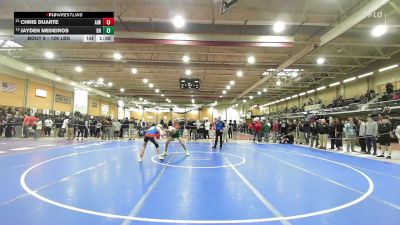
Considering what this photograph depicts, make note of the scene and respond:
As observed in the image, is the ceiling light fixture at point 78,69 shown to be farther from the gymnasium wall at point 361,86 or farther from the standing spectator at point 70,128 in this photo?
the gymnasium wall at point 361,86

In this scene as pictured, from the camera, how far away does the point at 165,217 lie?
13.9 feet

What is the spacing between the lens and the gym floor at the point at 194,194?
166 inches

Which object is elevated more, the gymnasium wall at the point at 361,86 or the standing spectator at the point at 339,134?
the gymnasium wall at the point at 361,86

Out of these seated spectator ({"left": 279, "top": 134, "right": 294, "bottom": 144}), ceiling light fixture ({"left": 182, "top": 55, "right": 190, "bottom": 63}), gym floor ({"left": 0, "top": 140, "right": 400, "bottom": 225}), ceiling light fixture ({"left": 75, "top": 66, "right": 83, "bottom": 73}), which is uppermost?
ceiling light fixture ({"left": 75, "top": 66, "right": 83, "bottom": 73})

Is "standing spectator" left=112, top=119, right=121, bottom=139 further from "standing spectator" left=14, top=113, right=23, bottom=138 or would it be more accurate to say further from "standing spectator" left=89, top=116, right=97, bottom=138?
"standing spectator" left=14, top=113, right=23, bottom=138

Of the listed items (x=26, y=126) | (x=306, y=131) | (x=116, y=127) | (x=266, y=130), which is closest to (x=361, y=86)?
(x=306, y=131)

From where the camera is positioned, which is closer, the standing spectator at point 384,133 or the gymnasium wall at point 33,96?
the standing spectator at point 384,133

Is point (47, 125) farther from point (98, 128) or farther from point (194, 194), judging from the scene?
point (194, 194)

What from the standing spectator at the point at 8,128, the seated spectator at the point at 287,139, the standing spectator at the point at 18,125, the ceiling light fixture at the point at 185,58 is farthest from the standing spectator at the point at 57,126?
the seated spectator at the point at 287,139
